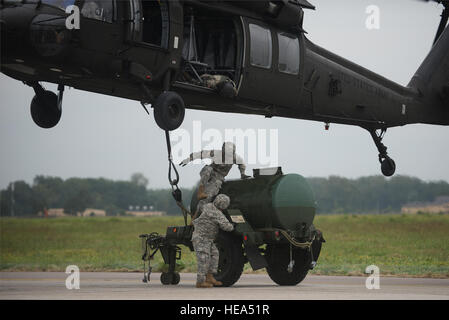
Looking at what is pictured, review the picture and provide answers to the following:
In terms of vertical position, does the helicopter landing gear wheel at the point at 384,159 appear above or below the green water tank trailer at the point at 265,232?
above

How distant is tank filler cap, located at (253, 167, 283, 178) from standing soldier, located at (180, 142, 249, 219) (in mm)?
655

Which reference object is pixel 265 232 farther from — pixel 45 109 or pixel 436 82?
pixel 436 82

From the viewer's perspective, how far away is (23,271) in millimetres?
22375

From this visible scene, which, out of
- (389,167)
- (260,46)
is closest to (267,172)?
(260,46)

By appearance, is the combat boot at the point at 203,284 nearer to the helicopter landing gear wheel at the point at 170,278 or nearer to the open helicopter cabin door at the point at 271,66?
the helicopter landing gear wheel at the point at 170,278

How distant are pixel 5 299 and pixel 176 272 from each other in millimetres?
4670

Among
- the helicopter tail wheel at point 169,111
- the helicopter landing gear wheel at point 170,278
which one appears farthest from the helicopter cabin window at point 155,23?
the helicopter landing gear wheel at point 170,278

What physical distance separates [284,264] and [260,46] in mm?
4477

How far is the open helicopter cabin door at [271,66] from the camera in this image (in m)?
16.6

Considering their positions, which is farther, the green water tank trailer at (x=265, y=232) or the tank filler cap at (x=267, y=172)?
the tank filler cap at (x=267, y=172)

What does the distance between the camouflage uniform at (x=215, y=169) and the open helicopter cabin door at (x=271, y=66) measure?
2107 mm

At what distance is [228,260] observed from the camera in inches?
579

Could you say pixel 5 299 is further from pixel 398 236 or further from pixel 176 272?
pixel 398 236
